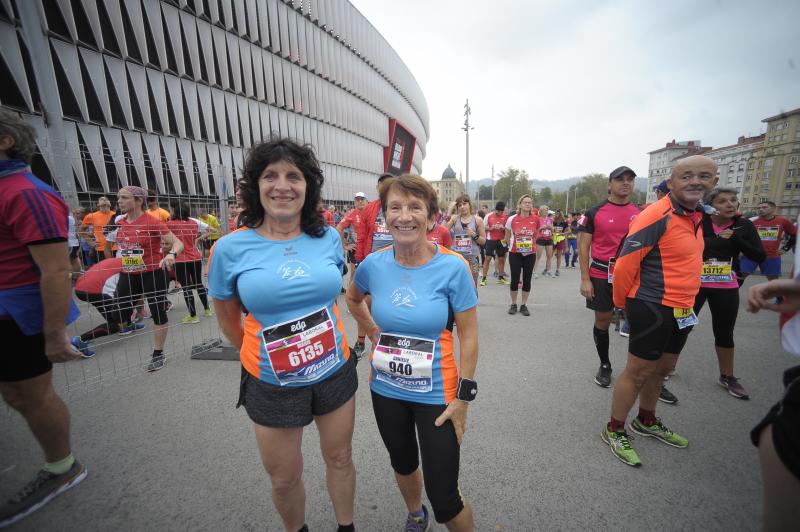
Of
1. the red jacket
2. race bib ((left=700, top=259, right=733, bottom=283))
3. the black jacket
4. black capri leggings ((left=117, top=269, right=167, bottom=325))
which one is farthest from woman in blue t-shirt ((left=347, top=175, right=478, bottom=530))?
black capri leggings ((left=117, top=269, right=167, bottom=325))

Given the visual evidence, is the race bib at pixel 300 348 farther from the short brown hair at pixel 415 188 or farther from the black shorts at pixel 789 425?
the black shorts at pixel 789 425

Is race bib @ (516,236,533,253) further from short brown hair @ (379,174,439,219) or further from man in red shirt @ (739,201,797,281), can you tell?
short brown hair @ (379,174,439,219)

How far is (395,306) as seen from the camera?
1605 millimetres

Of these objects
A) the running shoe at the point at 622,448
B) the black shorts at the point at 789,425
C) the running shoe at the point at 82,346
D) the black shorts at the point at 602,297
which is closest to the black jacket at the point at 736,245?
the black shorts at the point at 602,297

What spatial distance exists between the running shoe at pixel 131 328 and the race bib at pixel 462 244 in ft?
18.1

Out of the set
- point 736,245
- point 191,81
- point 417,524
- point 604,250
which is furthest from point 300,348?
point 191,81

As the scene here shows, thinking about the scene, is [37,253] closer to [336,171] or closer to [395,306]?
[395,306]

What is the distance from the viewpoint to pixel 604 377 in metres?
3.58

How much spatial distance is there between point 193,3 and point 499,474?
91.8 feet

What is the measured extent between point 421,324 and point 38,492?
278 cm

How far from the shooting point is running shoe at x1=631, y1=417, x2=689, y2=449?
2.60 meters

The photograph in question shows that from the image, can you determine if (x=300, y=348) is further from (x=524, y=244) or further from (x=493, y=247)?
(x=493, y=247)

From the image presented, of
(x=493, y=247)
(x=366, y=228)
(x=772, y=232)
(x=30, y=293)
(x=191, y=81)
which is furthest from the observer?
(x=191, y=81)

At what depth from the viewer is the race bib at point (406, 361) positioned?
155 cm
